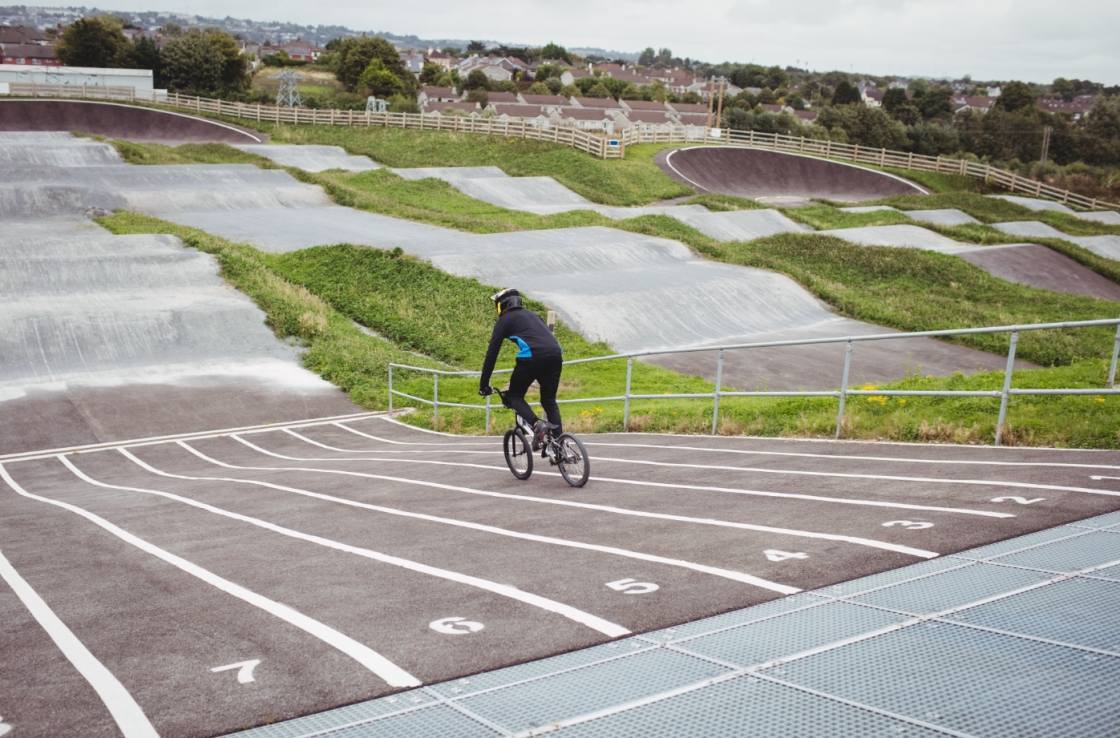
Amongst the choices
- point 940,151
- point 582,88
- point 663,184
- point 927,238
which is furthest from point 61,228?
point 582,88

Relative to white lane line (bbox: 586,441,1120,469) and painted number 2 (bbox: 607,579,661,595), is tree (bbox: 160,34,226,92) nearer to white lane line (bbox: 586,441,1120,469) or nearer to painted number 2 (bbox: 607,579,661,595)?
white lane line (bbox: 586,441,1120,469)

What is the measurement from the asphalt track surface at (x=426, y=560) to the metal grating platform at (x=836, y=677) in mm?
282

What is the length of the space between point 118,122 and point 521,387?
7172cm

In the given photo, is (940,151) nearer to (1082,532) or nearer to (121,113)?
(121,113)

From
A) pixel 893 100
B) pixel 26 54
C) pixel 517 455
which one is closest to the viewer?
pixel 517 455

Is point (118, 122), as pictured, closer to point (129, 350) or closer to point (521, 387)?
point (129, 350)

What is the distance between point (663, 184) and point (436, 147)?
1685 cm

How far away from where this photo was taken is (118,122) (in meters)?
69.6

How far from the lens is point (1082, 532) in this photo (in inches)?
259

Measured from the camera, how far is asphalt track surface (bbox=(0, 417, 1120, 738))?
4.84m

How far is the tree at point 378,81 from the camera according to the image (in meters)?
109

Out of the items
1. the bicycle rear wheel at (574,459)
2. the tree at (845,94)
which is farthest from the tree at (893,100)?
the bicycle rear wheel at (574,459)

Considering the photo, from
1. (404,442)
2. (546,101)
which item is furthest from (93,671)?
(546,101)

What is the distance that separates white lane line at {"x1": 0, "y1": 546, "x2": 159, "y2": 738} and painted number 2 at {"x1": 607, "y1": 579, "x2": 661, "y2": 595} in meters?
3.00
